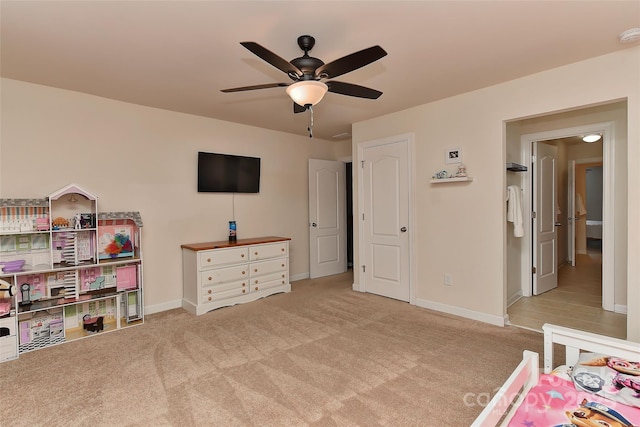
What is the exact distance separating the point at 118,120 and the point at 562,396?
4396mm

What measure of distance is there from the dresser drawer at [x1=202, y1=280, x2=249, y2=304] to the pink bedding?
131 inches

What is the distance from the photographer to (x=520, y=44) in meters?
2.44

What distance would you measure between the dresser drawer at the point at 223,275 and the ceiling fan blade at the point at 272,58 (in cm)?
266

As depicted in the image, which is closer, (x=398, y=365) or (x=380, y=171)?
(x=398, y=365)

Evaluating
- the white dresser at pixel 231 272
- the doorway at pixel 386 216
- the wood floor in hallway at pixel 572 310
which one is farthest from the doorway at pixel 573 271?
the white dresser at pixel 231 272

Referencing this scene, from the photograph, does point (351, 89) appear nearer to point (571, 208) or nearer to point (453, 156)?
point (453, 156)

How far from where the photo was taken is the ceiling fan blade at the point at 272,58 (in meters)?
1.72

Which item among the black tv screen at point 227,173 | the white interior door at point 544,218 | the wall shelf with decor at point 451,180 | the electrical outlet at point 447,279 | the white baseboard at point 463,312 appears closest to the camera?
the white baseboard at point 463,312

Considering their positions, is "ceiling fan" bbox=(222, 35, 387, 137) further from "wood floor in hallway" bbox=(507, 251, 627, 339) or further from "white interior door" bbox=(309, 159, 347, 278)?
"white interior door" bbox=(309, 159, 347, 278)

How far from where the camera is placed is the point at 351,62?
1.94 metres

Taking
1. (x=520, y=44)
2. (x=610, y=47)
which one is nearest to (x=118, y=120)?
(x=520, y=44)

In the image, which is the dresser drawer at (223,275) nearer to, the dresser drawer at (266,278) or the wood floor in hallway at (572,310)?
the dresser drawer at (266,278)

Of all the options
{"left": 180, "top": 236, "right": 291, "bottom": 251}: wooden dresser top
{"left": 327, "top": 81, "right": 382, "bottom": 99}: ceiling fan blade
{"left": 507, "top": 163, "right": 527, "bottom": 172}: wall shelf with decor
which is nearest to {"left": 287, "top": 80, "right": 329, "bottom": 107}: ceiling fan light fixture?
→ {"left": 327, "top": 81, "right": 382, "bottom": 99}: ceiling fan blade

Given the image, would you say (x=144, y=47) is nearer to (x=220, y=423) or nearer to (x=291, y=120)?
(x=291, y=120)
